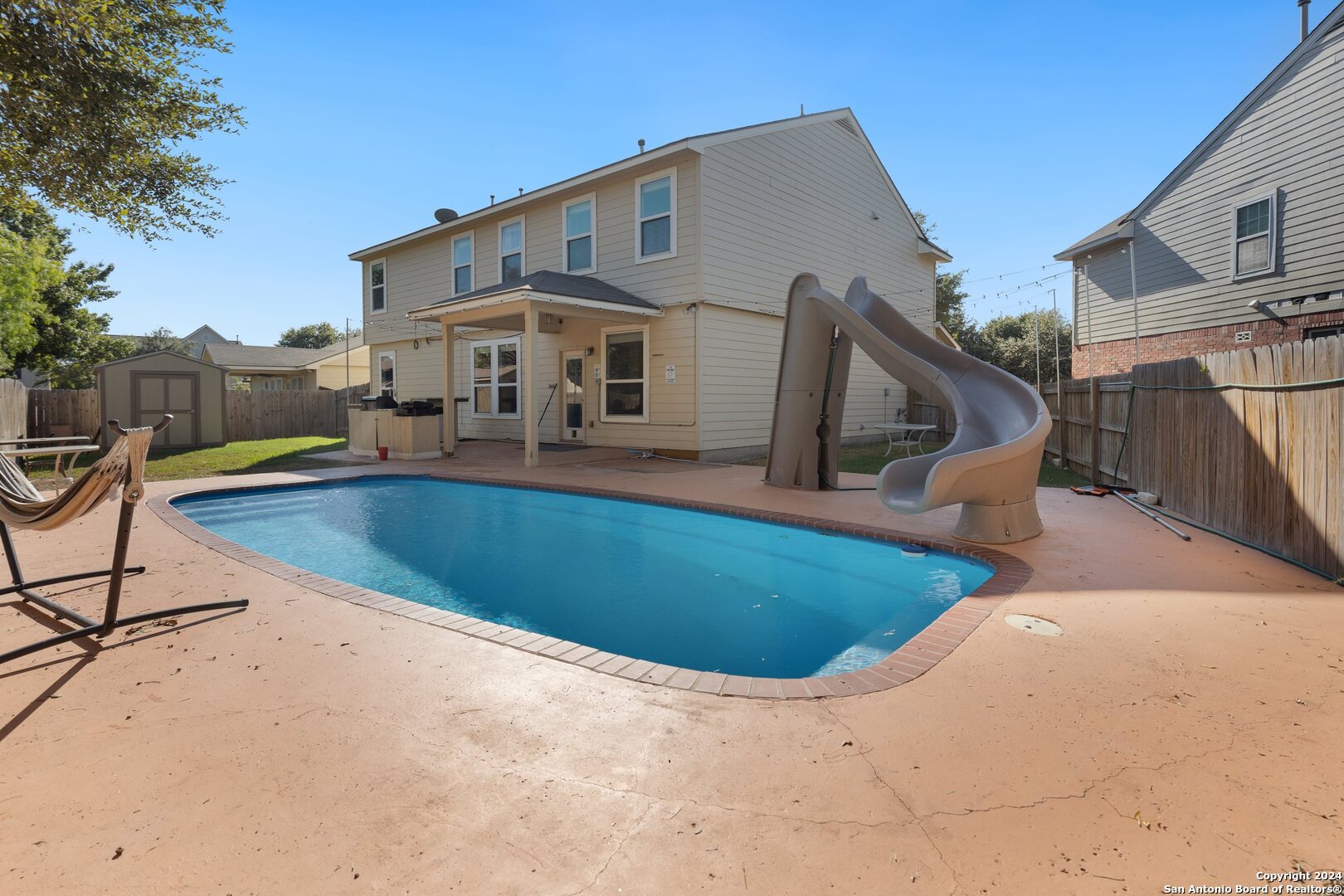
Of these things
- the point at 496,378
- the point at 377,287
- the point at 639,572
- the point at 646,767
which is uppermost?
the point at 377,287

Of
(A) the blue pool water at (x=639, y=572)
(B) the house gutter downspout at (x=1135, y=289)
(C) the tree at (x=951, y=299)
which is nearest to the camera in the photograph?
(A) the blue pool water at (x=639, y=572)

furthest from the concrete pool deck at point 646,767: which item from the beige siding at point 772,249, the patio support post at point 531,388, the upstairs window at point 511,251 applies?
the upstairs window at point 511,251

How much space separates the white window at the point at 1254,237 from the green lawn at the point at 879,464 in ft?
18.9

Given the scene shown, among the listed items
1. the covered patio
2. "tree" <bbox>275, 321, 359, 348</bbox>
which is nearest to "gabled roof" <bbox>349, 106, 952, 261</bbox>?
the covered patio

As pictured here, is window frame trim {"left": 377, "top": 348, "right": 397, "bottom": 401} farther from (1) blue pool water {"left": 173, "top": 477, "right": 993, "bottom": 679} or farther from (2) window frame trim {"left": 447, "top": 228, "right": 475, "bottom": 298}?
(1) blue pool water {"left": 173, "top": 477, "right": 993, "bottom": 679}

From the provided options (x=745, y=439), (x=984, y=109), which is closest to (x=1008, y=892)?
(x=745, y=439)

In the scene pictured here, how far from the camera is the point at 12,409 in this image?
1166cm

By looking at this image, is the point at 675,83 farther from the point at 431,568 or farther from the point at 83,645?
the point at 83,645

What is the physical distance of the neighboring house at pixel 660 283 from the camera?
11648 mm

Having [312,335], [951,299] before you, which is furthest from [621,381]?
[312,335]

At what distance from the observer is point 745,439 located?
12789mm

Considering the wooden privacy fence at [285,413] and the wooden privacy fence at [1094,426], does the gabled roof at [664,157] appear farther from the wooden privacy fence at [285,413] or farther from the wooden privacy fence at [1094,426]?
the wooden privacy fence at [1094,426]

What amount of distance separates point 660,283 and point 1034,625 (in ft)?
31.7

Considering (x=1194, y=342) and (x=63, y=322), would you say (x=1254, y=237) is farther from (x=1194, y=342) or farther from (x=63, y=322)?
(x=63, y=322)
